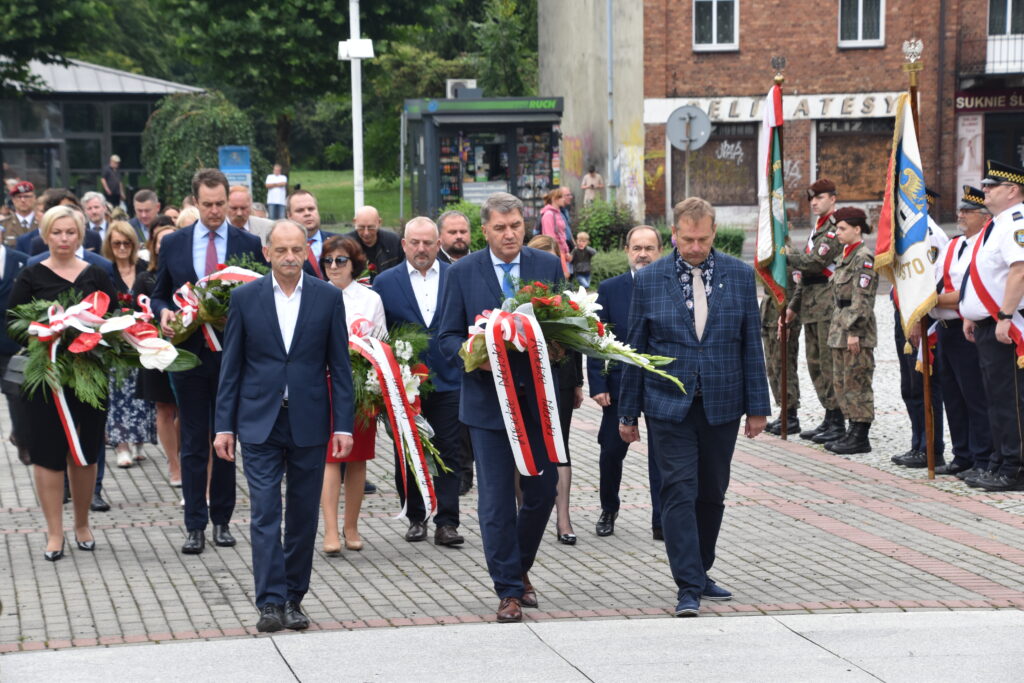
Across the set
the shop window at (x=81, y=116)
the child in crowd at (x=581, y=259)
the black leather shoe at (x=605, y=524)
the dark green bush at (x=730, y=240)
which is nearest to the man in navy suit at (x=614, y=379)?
the black leather shoe at (x=605, y=524)

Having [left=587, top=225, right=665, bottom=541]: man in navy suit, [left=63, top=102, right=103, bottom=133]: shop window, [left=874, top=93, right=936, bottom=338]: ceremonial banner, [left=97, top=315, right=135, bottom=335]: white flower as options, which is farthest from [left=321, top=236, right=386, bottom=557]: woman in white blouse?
[left=63, top=102, right=103, bottom=133]: shop window

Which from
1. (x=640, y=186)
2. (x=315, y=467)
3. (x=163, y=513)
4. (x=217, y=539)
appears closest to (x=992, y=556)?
(x=315, y=467)

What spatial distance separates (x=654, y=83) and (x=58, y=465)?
31611 millimetres

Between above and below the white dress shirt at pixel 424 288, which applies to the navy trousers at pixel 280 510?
below

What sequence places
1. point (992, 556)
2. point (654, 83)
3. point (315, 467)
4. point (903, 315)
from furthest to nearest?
point (654, 83), point (903, 315), point (992, 556), point (315, 467)

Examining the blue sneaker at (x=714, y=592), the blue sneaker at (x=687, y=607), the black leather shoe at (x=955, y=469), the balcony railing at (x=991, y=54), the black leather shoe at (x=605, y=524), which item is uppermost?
the balcony railing at (x=991, y=54)

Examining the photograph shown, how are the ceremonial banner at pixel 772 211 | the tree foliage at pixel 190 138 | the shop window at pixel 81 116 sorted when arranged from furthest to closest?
the shop window at pixel 81 116 → the tree foliage at pixel 190 138 → the ceremonial banner at pixel 772 211

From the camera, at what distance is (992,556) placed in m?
8.28

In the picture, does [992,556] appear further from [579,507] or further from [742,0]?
[742,0]

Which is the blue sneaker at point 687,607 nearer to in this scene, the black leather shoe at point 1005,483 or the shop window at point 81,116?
the black leather shoe at point 1005,483

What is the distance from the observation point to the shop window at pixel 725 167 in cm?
3862

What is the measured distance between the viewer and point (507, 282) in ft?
23.3

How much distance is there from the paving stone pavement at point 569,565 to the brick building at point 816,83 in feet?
92.9

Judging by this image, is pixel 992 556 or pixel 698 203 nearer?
pixel 698 203
